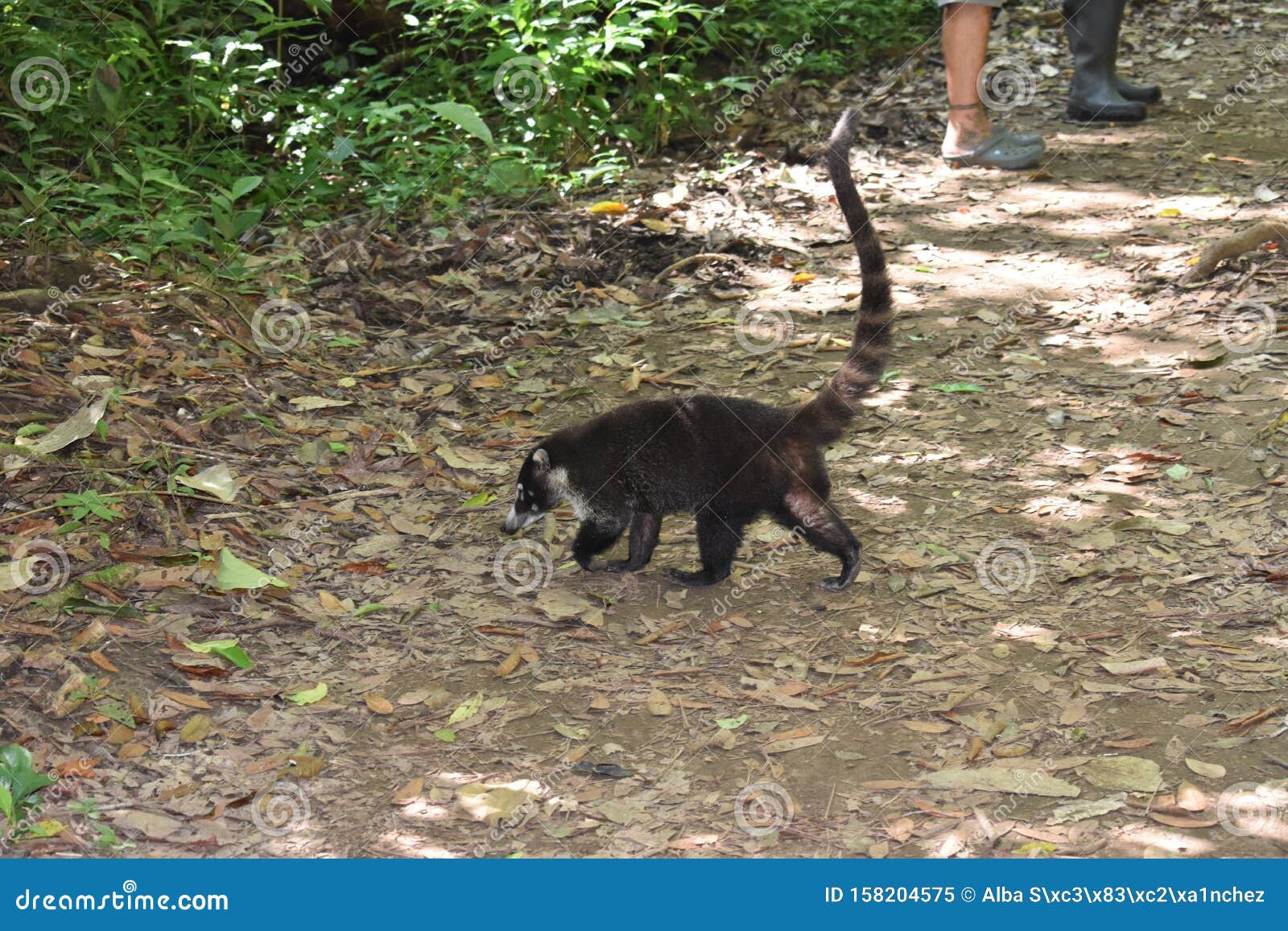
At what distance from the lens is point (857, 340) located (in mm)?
4852

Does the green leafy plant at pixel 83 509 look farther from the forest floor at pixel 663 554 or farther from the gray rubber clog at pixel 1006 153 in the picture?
the gray rubber clog at pixel 1006 153

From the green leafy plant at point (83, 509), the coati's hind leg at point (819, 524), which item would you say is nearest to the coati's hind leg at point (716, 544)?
the coati's hind leg at point (819, 524)

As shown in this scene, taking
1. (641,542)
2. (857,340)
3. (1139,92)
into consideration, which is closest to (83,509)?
(641,542)

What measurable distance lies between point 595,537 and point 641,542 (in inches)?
8.3

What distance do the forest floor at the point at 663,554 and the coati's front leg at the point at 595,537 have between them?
0.09 metres

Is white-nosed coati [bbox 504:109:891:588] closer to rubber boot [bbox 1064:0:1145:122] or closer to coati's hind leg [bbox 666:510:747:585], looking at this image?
coati's hind leg [bbox 666:510:747:585]

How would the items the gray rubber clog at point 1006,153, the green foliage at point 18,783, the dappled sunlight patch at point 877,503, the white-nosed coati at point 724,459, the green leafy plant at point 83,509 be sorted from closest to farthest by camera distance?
1. the green foliage at point 18,783
2. the green leafy plant at point 83,509
3. the white-nosed coati at point 724,459
4. the dappled sunlight patch at point 877,503
5. the gray rubber clog at point 1006,153

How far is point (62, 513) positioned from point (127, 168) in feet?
10.4

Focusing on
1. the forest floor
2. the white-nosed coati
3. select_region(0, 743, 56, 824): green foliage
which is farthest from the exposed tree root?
select_region(0, 743, 56, 824): green foliage

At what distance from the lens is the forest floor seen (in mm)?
3715

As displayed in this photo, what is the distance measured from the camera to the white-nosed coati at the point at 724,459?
4.80 meters

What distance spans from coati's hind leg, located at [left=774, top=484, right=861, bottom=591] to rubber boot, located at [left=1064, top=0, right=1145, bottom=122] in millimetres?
5331

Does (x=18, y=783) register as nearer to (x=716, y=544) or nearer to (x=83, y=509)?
(x=83, y=509)

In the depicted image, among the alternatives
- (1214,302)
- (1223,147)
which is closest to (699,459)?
(1214,302)
